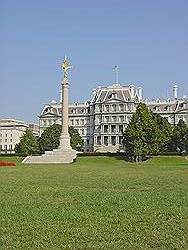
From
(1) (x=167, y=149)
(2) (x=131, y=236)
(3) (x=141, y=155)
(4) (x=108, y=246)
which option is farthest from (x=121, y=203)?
(1) (x=167, y=149)

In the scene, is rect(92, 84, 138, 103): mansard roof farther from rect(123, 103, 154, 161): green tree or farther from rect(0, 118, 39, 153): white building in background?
rect(123, 103, 154, 161): green tree

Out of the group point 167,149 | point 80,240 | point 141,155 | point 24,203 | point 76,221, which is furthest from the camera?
point 167,149

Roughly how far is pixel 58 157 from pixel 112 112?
211 ft

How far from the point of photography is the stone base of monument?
64875mm

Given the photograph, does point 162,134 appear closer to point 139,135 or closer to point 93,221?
Answer: point 139,135

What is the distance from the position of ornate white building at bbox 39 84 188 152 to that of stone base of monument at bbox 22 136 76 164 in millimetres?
51868

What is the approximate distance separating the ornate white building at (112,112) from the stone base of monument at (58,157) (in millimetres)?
51868

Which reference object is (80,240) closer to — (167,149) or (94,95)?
(167,149)

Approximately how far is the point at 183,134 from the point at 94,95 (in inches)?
2069

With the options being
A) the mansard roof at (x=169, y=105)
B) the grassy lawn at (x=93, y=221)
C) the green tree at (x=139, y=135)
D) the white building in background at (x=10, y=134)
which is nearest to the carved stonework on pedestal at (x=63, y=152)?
the green tree at (x=139, y=135)

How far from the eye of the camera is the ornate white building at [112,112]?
12812cm

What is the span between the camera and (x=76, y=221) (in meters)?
10.3

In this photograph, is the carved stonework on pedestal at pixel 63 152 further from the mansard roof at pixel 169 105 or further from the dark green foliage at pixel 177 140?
the mansard roof at pixel 169 105

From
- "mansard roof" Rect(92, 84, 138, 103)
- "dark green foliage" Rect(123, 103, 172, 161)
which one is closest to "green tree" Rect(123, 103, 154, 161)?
"dark green foliage" Rect(123, 103, 172, 161)
